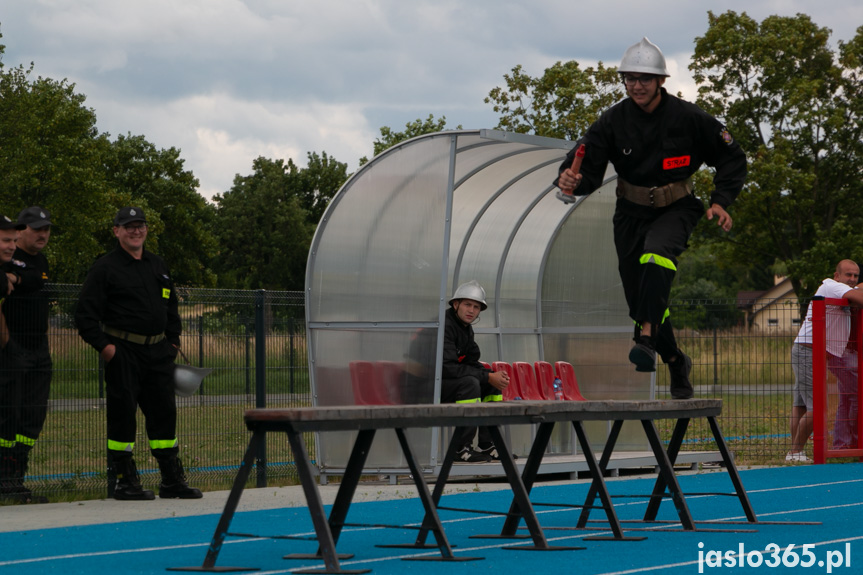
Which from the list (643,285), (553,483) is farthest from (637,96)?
(553,483)

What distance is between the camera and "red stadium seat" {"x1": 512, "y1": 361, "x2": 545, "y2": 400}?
14.1 meters

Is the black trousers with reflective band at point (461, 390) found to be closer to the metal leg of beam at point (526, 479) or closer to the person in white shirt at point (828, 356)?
the metal leg of beam at point (526, 479)

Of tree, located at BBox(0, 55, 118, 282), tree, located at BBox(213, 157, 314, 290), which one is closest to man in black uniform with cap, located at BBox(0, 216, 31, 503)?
tree, located at BBox(0, 55, 118, 282)

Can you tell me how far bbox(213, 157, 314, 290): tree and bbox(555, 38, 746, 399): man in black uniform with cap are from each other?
2147 inches

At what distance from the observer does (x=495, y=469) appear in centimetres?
1230

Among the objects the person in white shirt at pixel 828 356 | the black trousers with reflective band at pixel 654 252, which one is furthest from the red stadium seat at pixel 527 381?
the black trousers with reflective band at pixel 654 252

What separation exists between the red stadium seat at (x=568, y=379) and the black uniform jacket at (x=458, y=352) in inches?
79.9

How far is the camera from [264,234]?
2569 inches

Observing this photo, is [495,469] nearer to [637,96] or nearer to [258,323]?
[258,323]

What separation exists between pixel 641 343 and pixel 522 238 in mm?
7538

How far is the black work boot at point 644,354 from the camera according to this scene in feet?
24.9

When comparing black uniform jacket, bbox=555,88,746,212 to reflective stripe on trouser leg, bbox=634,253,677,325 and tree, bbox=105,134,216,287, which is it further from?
tree, bbox=105,134,216,287

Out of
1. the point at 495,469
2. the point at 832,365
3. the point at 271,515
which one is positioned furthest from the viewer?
the point at 832,365

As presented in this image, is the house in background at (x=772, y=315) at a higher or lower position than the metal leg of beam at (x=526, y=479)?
higher
